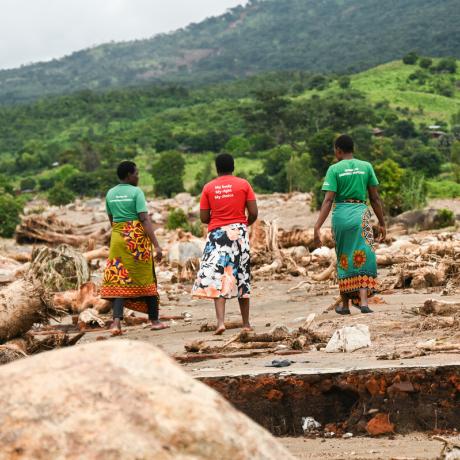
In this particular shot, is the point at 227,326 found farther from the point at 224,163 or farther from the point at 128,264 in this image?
the point at 224,163

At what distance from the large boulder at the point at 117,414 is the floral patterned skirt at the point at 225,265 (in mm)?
4801

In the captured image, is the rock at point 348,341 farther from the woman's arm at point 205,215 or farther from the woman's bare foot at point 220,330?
the woman's arm at point 205,215

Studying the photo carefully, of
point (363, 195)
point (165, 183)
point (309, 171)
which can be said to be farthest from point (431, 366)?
point (165, 183)

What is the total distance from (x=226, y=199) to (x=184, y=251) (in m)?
7.49

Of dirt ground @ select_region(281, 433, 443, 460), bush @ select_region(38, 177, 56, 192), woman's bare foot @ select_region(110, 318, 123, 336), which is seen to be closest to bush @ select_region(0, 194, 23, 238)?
woman's bare foot @ select_region(110, 318, 123, 336)

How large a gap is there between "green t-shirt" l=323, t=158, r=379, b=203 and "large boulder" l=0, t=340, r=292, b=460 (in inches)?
197

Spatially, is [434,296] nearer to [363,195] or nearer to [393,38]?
[363,195]

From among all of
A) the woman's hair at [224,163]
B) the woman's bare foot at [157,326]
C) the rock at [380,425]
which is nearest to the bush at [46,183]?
the woman's bare foot at [157,326]

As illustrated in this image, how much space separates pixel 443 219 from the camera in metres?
15.9

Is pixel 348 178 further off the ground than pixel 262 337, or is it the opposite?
pixel 348 178

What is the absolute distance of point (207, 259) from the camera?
7426 mm

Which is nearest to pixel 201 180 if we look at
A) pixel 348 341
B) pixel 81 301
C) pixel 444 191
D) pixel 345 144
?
pixel 444 191

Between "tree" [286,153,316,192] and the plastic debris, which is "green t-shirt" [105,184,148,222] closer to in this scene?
the plastic debris

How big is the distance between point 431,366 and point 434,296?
3705 millimetres
